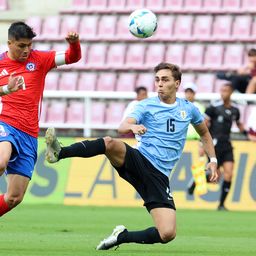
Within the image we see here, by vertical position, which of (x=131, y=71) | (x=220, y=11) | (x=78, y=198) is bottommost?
(x=78, y=198)

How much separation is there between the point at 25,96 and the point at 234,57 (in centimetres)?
1336

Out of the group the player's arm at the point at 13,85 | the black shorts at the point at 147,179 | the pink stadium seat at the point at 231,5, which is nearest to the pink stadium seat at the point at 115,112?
the pink stadium seat at the point at 231,5

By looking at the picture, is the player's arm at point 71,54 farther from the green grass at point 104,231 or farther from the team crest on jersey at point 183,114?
the green grass at point 104,231

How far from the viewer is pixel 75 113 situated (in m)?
23.2

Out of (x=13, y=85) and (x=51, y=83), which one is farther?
(x=51, y=83)

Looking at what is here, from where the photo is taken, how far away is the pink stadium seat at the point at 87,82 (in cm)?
2428

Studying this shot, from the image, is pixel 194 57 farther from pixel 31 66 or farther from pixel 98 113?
pixel 31 66

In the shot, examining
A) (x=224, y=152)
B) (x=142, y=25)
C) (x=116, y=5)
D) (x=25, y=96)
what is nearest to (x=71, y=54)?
(x=25, y=96)

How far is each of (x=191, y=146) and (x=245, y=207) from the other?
1554 mm

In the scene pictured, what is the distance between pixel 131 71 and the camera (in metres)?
24.7

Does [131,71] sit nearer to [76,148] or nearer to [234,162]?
[234,162]

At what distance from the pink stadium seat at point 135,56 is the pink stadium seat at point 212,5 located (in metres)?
1.78

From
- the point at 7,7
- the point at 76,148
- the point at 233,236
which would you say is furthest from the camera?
the point at 7,7

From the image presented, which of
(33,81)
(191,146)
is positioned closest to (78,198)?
(191,146)
